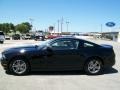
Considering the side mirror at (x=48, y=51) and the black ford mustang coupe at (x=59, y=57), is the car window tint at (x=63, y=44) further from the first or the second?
the side mirror at (x=48, y=51)

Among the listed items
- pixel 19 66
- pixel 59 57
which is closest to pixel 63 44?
pixel 59 57

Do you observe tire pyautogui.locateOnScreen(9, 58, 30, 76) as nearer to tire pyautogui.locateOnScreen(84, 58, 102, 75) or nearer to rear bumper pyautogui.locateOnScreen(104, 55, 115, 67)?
tire pyautogui.locateOnScreen(84, 58, 102, 75)

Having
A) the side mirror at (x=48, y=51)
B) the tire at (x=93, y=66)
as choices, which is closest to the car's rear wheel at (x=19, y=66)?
the side mirror at (x=48, y=51)

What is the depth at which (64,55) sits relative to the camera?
1088 cm

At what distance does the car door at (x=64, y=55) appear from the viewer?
35.4 ft

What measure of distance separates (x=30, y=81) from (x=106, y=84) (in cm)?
247

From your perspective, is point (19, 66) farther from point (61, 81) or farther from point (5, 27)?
point (5, 27)

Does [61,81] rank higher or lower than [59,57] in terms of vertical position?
lower

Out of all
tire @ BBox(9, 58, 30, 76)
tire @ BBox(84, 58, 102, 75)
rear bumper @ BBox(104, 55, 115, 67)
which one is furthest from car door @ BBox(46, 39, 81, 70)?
rear bumper @ BBox(104, 55, 115, 67)

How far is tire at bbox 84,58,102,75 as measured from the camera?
1108 centimetres

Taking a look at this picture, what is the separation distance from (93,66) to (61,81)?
6.67 ft

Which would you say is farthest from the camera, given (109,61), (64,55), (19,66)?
(109,61)

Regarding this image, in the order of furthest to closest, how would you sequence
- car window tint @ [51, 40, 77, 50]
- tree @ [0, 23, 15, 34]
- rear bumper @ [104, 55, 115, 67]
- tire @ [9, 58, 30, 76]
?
tree @ [0, 23, 15, 34] → rear bumper @ [104, 55, 115, 67] → car window tint @ [51, 40, 77, 50] → tire @ [9, 58, 30, 76]

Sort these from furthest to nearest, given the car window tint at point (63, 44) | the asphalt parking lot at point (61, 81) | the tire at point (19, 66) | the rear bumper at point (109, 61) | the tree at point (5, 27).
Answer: the tree at point (5, 27) < the rear bumper at point (109, 61) < the car window tint at point (63, 44) < the tire at point (19, 66) < the asphalt parking lot at point (61, 81)
